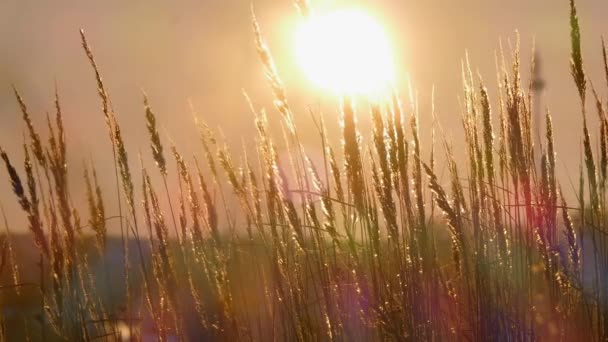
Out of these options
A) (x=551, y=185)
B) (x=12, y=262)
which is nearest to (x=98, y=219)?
(x=12, y=262)

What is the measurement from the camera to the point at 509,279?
6.44ft

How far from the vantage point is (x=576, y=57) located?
1917 mm

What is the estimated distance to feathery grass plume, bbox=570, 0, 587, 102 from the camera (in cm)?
190

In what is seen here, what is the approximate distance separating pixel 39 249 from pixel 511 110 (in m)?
1.21

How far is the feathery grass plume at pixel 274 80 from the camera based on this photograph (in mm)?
1762

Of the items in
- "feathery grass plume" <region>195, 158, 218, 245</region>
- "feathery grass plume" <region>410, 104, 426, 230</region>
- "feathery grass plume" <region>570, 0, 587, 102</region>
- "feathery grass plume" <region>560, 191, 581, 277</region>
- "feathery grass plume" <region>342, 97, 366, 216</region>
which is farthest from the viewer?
"feathery grass plume" <region>195, 158, 218, 245</region>

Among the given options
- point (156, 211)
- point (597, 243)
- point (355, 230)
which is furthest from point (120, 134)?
point (597, 243)

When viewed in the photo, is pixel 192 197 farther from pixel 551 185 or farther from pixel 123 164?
pixel 551 185

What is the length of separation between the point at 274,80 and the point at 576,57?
753mm

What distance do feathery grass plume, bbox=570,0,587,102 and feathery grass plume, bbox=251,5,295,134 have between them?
2.36ft

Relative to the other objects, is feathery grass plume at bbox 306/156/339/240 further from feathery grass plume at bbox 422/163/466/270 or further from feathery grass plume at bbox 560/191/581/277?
feathery grass plume at bbox 560/191/581/277

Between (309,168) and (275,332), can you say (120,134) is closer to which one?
(309,168)

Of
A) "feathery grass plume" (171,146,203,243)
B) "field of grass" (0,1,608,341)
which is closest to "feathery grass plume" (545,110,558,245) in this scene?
"field of grass" (0,1,608,341)

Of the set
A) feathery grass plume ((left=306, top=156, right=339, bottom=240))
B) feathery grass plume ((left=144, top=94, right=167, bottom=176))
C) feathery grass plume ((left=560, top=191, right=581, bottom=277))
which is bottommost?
feathery grass plume ((left=560, top=191, right=581, bottom=277))
